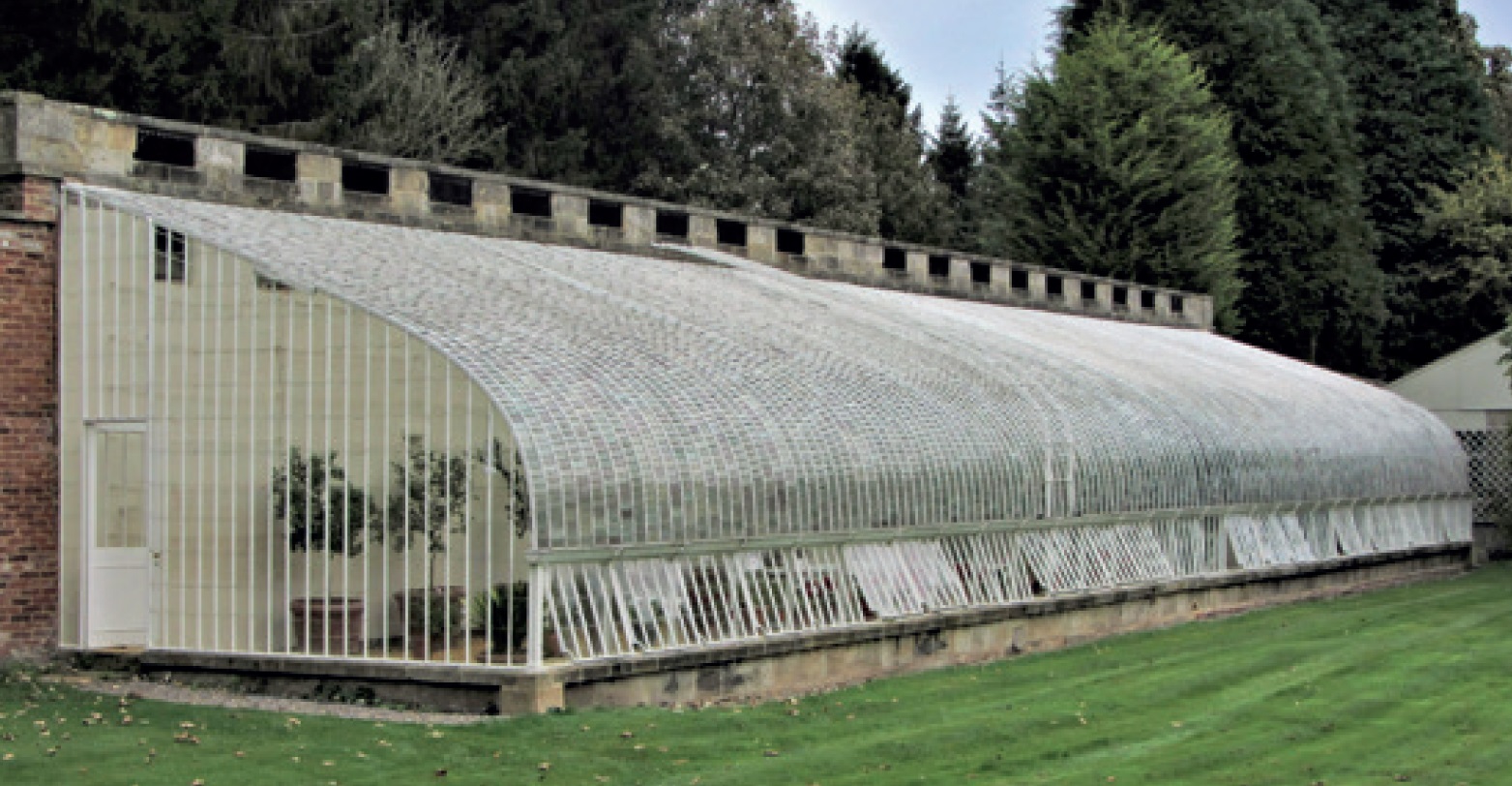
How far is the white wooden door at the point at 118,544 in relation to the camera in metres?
16.8

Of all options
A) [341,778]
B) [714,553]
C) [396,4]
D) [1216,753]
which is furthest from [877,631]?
[396,4]

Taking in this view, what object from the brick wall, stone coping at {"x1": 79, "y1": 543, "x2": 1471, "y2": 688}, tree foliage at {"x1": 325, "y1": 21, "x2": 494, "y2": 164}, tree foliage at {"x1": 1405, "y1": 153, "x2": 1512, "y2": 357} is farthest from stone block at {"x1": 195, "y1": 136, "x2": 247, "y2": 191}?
tree foliage at {"x1": 1405, "y1": 153, "x2": 1512, "y2": 357}

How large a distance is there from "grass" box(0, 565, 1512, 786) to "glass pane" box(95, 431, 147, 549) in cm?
146

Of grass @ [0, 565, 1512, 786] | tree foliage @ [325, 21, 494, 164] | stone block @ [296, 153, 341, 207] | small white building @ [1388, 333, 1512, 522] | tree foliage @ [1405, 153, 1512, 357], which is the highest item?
tree foliage @ [325, 21, 494, 164]

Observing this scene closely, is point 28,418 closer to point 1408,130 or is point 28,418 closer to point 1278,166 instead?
point 1278,166

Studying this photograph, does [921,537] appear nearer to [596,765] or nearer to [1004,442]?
[1004,442]

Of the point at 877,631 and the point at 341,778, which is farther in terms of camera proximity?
the point at 877,631

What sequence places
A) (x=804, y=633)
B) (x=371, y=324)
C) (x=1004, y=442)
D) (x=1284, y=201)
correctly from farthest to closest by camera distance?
(x=1284, y=201) → (x=1004, y=442) → (x=804, y=633) → (x=371, y=324)

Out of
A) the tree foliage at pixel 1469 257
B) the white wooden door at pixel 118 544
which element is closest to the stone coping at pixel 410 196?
the white wooden door at pixel 118 544

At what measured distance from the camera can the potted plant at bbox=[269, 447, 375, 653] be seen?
15.1 metres

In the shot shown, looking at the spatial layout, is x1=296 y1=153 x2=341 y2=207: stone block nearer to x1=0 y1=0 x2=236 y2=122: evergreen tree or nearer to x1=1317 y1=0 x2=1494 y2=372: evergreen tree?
x1=0 y1=0 x2=236 y2=122: evergreen tree

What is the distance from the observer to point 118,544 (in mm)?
16953

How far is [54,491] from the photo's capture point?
17.2 m

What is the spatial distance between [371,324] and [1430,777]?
28.8 ft
